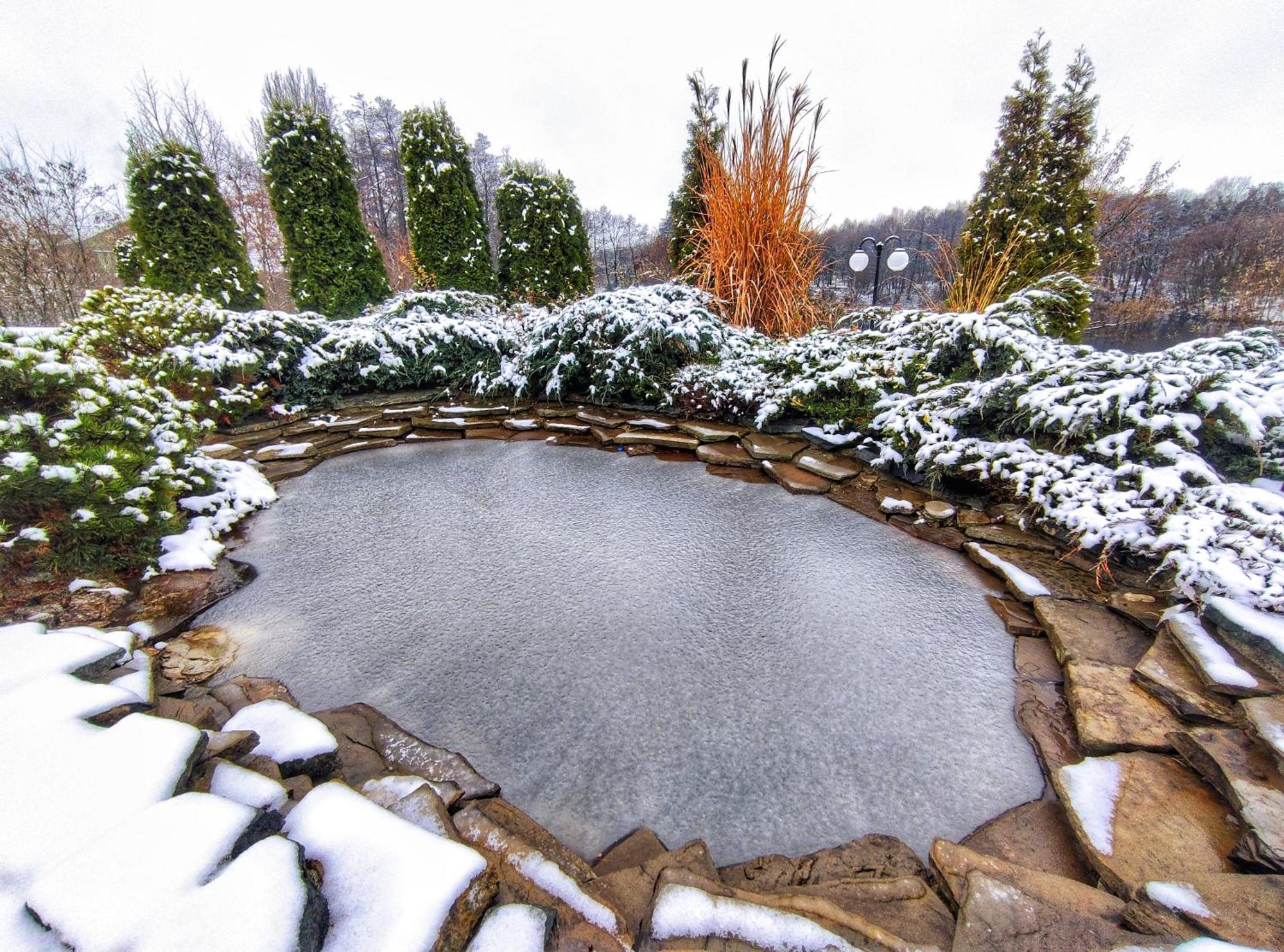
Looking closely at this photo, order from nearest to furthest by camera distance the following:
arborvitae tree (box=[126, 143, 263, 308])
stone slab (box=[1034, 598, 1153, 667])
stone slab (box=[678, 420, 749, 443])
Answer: stone slab (box=[1034, 598, 1153, 667]) < stone slab (box=[678, 420, 749, 443]) < arborvitae tree (box=[126, 143, 263, 308])

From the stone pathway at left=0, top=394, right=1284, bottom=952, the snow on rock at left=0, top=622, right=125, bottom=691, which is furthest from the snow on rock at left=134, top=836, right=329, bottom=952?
the snow on rock at left=0, top=622, right=125, bottom=691

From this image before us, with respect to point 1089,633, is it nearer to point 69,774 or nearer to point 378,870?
point 378,870

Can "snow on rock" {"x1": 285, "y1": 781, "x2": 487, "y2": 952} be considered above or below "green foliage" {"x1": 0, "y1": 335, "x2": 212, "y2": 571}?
below

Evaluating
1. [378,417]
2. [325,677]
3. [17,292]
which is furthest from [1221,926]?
[17,292]

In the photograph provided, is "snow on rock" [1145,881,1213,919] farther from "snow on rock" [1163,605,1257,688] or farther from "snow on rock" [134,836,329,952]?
"snow on rock" [134,836,329,952]

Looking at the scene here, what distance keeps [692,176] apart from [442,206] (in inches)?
159

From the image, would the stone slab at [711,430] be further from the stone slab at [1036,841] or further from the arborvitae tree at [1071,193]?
the arborvitae tree at [1071,193]

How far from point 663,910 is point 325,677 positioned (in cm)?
114

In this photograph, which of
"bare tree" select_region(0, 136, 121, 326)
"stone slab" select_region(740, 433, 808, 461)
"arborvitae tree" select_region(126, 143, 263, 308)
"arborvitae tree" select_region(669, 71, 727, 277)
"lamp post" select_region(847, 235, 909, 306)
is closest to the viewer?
"stone slab" select_region(740, 433, 808, 461)

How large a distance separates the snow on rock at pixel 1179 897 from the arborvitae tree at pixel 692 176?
5.04 metres

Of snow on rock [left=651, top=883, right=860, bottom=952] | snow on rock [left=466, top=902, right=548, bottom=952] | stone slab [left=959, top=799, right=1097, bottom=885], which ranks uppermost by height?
snow on rock [left=466, top=902, right=548, bottom=952]

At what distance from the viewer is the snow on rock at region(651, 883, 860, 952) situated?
2.43 ft

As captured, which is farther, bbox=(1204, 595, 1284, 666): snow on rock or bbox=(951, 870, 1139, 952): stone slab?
bbox=(1204, 595, 1284, 666): snow on rock

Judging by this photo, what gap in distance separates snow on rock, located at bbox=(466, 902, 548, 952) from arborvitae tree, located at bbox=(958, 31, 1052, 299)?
17.9 ft
